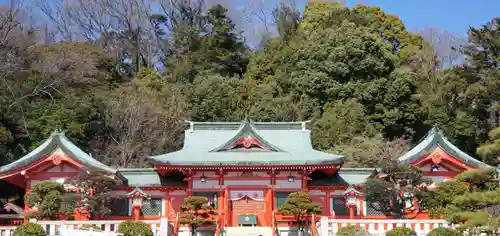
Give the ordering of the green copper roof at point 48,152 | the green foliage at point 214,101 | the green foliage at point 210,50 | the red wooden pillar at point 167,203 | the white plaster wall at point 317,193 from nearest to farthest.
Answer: the green copper roof at point 48,152 < the red wooden pillar at point 167,203 < the white plaster wall at point 317,193 < the green foliage at point 214,101 < the green foliage at point 210,50

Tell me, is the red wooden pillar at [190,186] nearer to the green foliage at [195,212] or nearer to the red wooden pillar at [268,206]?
the green foliage at [195,212]

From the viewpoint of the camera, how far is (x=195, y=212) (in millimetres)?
21578

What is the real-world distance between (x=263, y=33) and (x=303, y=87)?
15.0m

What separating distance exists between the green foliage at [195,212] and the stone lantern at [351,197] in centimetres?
557

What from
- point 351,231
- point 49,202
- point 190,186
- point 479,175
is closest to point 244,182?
point 190,186

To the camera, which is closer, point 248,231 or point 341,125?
point 248,231

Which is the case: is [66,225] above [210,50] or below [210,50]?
below

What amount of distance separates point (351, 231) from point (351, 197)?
18.0 feet

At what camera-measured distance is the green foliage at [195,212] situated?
21.0m

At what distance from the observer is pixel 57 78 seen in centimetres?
3753

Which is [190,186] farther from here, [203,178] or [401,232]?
[401,232]

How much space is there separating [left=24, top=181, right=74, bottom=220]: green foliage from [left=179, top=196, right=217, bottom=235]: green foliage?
13.7 ft

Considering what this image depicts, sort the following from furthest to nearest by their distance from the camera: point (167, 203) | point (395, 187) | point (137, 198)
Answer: point (167, 203) → point (137, 198) → point (395, 187)

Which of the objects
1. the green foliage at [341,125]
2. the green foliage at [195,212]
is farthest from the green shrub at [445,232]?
the green foliage at [341,125]
